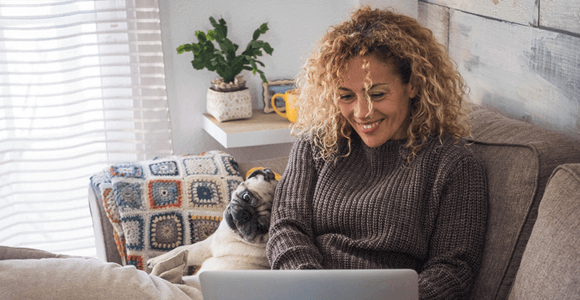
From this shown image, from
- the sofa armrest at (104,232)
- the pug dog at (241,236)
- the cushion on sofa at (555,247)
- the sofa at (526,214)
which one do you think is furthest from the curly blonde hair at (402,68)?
the sofa armrest at (104,232)

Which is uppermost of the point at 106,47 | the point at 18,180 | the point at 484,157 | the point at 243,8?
the point at 243,8

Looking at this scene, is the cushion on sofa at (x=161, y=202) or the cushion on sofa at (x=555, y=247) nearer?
the cushion on sofa at (x=555, y=247)

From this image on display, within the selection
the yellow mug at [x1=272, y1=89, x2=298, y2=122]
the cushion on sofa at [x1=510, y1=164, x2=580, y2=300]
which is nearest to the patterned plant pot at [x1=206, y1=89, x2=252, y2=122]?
the yellow mug at [x1=272, y1=89, x2=298, y2=122]

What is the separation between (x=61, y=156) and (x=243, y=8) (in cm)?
108

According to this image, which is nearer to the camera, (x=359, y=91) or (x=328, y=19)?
(x=359, y=91)

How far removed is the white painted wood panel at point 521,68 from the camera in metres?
1.35

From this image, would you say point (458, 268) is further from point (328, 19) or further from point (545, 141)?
point (328, 19)

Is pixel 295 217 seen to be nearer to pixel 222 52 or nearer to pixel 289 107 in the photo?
pixel 289 107

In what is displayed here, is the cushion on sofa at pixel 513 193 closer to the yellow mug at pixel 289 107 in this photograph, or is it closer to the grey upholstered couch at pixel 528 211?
the grey upholstered couch at pixel 528 211

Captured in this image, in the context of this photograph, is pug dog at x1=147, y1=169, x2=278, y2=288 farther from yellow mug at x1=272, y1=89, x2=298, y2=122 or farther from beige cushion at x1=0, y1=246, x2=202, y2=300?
yellow mug at x1=272, y1=89, x2=298, y2=122

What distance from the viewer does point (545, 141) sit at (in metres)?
1.23

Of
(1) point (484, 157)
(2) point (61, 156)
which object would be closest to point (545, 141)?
(1) point (484, 157)

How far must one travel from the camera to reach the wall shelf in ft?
7.19

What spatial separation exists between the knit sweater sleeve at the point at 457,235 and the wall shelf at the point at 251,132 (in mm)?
982
